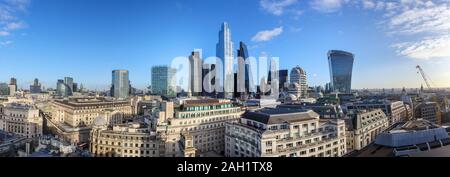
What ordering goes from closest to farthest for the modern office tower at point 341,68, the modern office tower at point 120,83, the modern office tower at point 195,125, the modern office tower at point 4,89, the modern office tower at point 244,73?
the modern office tower at point 195,125
the modern office tower at point 4,89
the modern office tower at point 341,68
the modern office tower at point 244,73
the modern office tower at point 120,83

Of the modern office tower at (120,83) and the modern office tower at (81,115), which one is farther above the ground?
the modern office tower at (120,83)

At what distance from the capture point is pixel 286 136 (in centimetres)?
1134

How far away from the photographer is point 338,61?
4528 cm

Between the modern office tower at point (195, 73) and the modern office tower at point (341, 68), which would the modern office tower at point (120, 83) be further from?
the modern office tower at point (341, 68)

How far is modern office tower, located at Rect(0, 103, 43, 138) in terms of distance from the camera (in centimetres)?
2028

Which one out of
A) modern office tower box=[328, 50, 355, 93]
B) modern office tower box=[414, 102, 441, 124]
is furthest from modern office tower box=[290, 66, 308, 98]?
→ modern office tower box=[414, 102, 441, 124]

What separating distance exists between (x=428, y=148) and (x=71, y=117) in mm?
26885

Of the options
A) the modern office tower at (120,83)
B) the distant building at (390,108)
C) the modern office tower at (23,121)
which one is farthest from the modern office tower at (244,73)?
the modern office tower at (23,121)

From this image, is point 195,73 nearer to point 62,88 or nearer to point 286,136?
point 62,88

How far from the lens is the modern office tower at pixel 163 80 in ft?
186

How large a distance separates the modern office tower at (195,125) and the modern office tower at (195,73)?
3319 centimetres

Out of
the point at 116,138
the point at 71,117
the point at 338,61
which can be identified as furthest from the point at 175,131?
the point at 338,61

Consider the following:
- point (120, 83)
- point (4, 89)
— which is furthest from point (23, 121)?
point (120, 83)

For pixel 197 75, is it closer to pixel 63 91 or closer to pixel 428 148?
pixel 63 91
